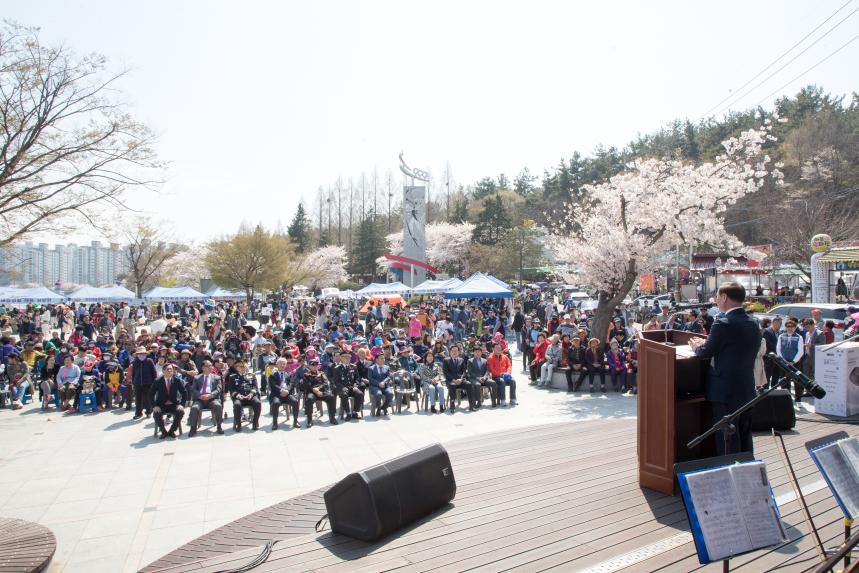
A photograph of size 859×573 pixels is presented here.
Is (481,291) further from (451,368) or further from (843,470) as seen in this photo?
(843,470)

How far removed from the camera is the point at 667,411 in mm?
4324

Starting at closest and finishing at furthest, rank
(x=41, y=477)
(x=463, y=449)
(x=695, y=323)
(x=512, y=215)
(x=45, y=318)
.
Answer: (x=463, y=449)
(x=41, y=477)
(x=695, y=323)
(x=45, y=318)
(x=512, y=215)

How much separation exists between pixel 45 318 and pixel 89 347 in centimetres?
1922

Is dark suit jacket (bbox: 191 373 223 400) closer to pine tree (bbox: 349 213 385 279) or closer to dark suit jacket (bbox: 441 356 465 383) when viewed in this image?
dark suit jacket (bbox: 441 356 465 383)

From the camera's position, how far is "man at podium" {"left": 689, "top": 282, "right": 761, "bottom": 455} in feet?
13.3

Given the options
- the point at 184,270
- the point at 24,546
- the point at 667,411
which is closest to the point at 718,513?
the point at 667,411

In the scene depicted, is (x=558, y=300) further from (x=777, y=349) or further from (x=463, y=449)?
(x=463, y=449)

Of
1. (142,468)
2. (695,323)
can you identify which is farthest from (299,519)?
(695,323)

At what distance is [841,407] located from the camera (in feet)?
24.1

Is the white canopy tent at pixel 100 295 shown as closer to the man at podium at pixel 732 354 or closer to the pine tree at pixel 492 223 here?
the man at podium at pixel 732 354

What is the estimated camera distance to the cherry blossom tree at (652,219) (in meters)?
14.1

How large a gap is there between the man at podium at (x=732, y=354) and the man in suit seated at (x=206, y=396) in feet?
27.9

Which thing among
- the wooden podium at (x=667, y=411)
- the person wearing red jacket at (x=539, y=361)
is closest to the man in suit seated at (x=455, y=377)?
the person wearing red jacket at (x=539, y=361)

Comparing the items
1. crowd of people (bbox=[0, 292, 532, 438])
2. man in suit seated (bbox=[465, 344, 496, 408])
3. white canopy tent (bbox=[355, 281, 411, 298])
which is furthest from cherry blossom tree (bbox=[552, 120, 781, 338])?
white canopy tent (bbox=[355, 281, 411, 298])
